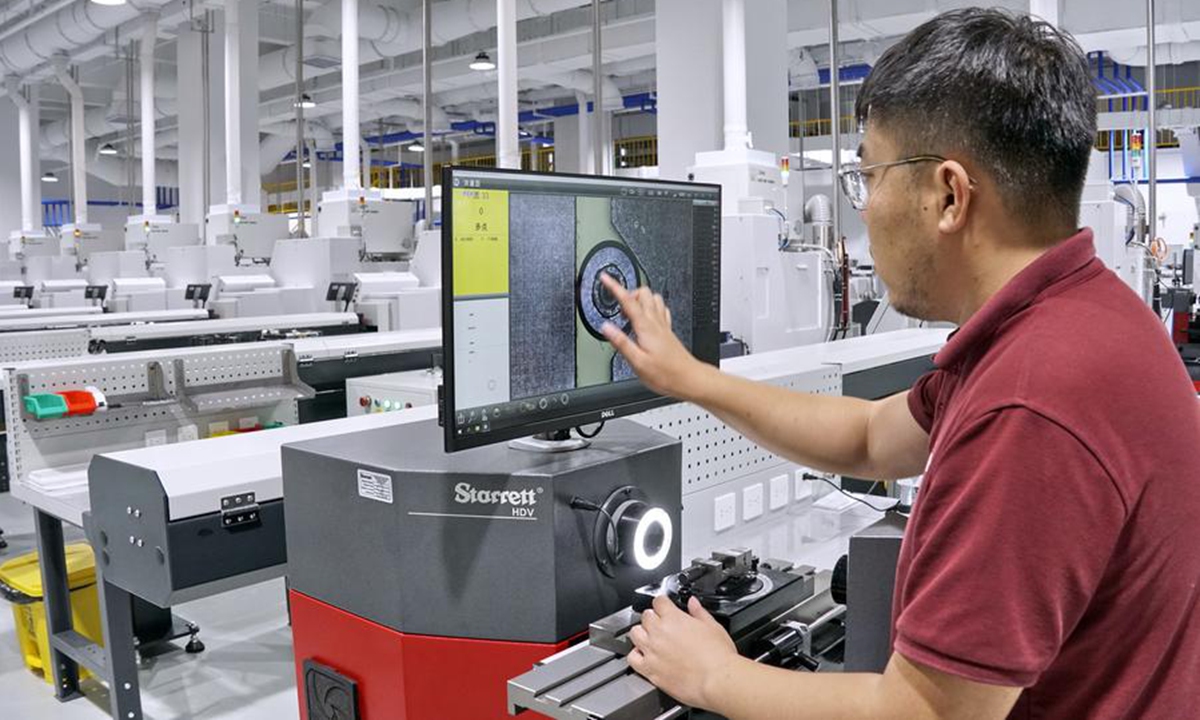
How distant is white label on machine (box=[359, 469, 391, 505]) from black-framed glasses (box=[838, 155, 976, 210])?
61cm

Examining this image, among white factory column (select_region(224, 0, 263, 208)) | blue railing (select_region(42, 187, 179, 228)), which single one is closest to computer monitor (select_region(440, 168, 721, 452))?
white factory column (select_region(224, 0, 263, 208))

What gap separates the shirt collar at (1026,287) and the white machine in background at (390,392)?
7.28 feet

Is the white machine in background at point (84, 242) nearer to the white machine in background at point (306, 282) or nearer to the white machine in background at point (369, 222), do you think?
the white machine in background at point (306, 282)

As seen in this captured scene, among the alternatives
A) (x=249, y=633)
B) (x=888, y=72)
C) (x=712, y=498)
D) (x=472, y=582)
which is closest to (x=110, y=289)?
(x=249, y=633)

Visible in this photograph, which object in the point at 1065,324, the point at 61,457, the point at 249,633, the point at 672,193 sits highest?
the point at 672,193

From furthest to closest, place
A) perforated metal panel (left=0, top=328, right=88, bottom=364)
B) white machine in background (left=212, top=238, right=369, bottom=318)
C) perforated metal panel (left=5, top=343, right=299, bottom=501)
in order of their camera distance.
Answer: white machine in background (left=212, top=238, right=369, bottom=318)
perforated metal panel (left=0, top=328, right=88, bottom=364)
perforated metal panel (left=5, top=343, right=299, bottom=501)

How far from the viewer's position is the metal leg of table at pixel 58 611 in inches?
107

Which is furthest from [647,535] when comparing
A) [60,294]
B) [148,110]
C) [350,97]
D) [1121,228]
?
[148,110]

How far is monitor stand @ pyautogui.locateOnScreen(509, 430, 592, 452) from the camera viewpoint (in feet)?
4.10

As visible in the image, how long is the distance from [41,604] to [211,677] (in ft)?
1.80

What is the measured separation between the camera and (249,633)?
3250mm

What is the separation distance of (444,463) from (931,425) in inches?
22.5

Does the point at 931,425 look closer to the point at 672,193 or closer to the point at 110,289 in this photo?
the point at 672,193

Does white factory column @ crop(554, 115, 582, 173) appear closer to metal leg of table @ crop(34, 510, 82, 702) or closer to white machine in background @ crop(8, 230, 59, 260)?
white machine in background @ crop(8, 230, 59, 260)
